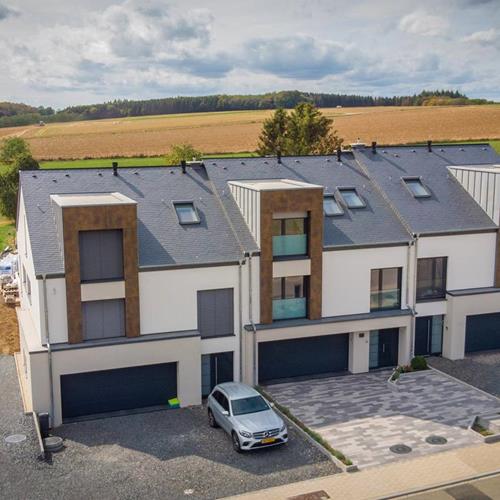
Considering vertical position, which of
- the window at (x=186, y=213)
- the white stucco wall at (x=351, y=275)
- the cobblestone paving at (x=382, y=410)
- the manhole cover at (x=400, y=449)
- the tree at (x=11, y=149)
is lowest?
the cobblestone paving at (x=382, y=410)

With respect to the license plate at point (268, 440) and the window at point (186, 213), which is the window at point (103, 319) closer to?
the window at point (186, 213)

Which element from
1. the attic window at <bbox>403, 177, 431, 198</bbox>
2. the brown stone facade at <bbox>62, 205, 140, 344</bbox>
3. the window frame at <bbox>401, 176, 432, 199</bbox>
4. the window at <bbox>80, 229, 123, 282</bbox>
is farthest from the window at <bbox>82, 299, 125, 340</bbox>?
the attic window at <bbox>403, 177, 431, 198</bbox>

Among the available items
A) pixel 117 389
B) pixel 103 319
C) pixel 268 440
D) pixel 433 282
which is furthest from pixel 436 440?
pixel 103 319

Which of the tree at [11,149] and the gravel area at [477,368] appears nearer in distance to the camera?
the gravel area at [477,368]

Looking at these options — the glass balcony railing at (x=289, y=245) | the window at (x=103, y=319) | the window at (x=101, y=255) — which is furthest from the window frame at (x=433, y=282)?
the window at (x=101, y=255)

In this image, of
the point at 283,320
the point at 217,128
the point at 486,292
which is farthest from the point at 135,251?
the point at 217,128

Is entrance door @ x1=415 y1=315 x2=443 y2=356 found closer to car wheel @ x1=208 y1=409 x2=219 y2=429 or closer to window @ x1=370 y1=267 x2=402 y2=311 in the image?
window @ x1=370 y1=267 x2=402 y2=311
